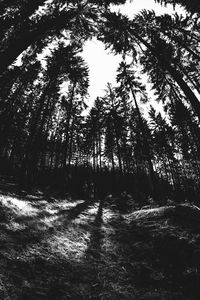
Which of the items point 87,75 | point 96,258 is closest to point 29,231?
point 96,258

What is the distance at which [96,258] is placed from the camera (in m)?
5.37

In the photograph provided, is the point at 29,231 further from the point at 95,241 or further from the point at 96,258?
the point at 95,241

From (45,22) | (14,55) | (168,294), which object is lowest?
(168,294)

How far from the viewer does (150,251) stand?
5.84 meters

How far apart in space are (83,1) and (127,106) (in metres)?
16.0

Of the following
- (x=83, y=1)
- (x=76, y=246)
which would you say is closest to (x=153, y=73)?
(x=83, y=1)

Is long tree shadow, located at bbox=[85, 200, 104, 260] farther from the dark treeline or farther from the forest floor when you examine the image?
the dark treeline

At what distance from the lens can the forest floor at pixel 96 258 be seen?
3596 mm

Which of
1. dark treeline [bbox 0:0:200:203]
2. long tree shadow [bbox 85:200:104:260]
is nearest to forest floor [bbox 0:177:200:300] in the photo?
long tree shadow [bbox 85:200:104:260]

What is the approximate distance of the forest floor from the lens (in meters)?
3.60

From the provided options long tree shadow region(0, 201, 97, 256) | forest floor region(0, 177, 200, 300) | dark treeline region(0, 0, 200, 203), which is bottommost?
forest floor region(0, 177, 200, 300)

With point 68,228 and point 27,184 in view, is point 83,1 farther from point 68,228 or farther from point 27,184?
point 27,184

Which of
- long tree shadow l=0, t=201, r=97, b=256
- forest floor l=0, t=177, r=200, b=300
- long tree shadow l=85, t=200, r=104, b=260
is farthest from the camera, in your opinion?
long tree shadow l=85, t=200, r=104, b=260

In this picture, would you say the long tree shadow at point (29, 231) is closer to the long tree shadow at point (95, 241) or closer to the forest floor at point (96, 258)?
the forest floor at point (96, 258)
